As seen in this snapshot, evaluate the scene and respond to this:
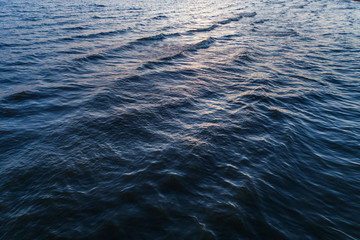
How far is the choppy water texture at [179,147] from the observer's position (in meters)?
4.98

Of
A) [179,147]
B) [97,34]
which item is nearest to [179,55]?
[97,34]

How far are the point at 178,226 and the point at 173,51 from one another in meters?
17.3

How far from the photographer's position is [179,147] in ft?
24.4

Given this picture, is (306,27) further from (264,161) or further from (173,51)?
(264,161)

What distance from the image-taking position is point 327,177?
6.40 metres

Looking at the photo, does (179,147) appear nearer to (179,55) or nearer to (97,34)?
Result: (179,55)

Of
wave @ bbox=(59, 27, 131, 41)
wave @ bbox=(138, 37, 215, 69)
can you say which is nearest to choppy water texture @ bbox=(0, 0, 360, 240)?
wave @ bbox=(138, 37, 215, 69)

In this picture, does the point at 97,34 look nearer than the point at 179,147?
No

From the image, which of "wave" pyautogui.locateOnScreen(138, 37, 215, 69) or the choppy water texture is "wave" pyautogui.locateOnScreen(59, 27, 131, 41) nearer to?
the choppy water texture

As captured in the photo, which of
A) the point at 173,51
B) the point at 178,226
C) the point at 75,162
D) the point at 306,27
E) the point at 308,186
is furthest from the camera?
the point at 306,27

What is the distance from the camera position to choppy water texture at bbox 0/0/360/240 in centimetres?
498

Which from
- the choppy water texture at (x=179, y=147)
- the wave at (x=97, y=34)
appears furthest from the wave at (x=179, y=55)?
the wave at (x=97, y=34)

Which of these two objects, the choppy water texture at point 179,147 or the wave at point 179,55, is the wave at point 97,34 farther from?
the wave at point 179,55

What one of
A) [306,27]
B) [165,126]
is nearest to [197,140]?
[165,126]
